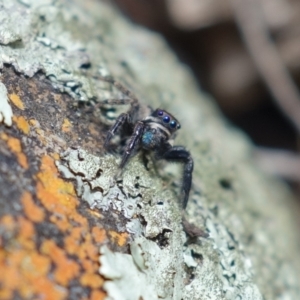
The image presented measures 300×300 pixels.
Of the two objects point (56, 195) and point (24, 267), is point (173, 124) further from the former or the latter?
point (24, 267)

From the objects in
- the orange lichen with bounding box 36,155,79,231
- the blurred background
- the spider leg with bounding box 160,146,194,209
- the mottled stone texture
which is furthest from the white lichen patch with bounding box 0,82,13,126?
the blurred background

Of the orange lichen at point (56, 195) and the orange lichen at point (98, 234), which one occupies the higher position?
the orange lichen at point (56, 195)

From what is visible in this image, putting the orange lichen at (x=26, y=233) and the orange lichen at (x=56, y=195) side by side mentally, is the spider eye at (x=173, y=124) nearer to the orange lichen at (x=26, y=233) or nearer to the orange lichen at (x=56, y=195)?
the orange lichen at (x=56, y=195)

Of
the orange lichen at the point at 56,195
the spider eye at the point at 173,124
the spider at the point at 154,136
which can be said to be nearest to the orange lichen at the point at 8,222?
the orange lichen at the point at 56,195

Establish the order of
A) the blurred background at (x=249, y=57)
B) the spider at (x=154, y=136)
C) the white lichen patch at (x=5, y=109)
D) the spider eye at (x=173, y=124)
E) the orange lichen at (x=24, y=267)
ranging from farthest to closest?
Answer: the blurred background at (x=249, y=57), the spider eye at (x=173, y=124), the spider at (x=154, y=136), the white lichen patch at (x=5, y=109), the orange lichen at (x=24, y=267)

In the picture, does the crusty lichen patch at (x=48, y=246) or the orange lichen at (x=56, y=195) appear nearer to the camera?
the crusty lichen patch at (x=48, y=246)

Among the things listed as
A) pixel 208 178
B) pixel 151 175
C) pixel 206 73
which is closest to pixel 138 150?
pixel 151 175

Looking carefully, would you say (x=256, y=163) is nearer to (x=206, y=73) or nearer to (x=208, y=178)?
(x=208, y=178)
